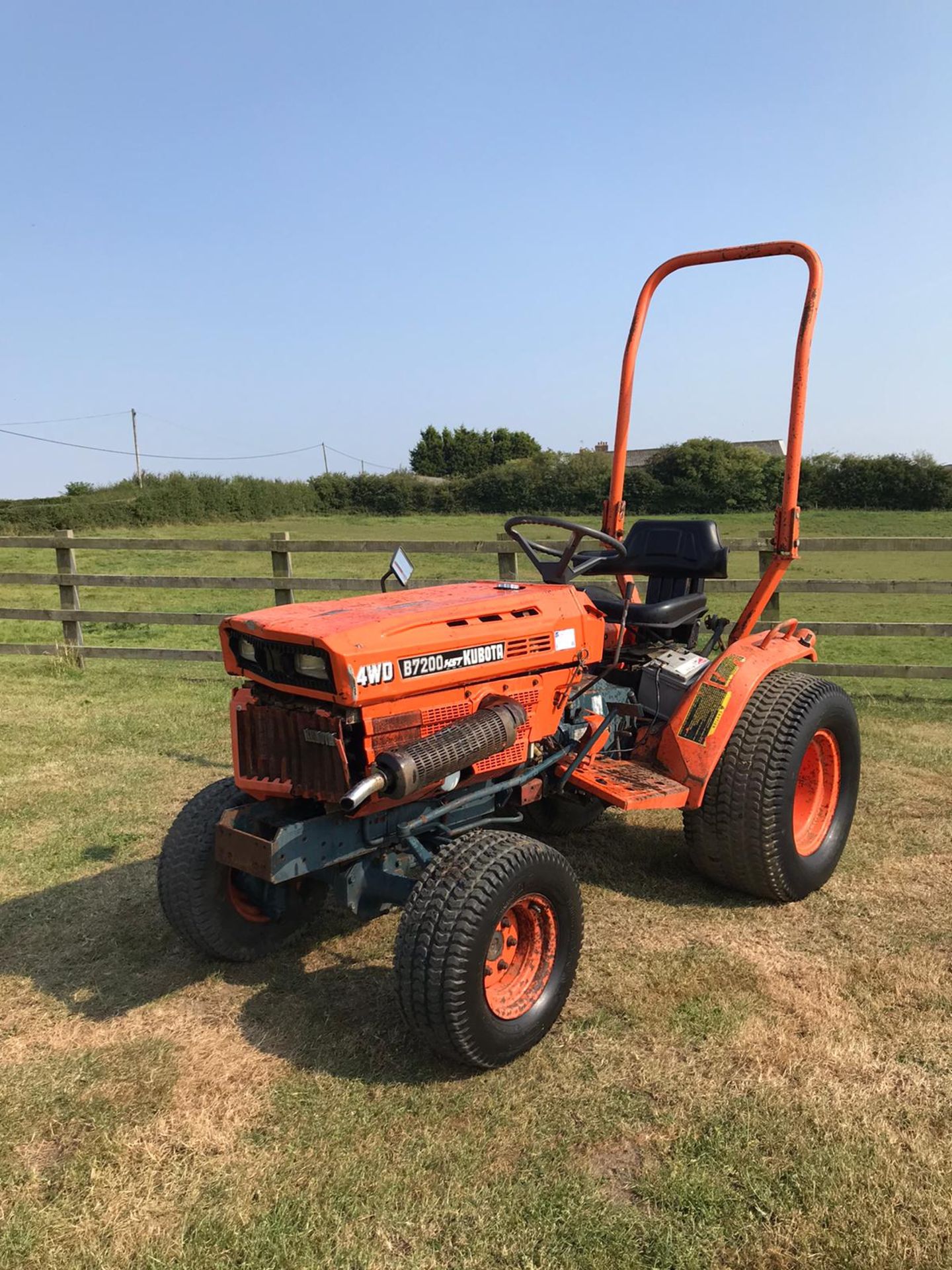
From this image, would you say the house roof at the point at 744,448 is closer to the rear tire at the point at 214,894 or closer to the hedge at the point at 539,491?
the hedge at the point at 539,491

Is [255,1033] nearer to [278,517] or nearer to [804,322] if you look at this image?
[804,322]

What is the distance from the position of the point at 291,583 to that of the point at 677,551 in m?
4.78

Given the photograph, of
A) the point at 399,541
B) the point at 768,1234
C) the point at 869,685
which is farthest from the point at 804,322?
the point at 869,685

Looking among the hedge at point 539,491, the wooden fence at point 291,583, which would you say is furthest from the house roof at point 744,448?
the wooden fence at point 291,583

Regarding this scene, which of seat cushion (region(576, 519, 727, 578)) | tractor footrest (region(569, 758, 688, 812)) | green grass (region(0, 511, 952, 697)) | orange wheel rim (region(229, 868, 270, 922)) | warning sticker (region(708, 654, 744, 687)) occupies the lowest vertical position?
green grass (region(0, 511, 952, 697))

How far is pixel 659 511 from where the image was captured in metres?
24.5

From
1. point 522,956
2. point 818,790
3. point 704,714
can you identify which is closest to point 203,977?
point 522,956

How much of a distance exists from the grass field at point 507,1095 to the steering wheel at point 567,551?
4.45ft

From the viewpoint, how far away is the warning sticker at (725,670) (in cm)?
383

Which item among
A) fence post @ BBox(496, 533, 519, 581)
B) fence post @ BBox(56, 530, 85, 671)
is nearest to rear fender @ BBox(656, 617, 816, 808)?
fence post @ BBox(496, 533, 519, 581)

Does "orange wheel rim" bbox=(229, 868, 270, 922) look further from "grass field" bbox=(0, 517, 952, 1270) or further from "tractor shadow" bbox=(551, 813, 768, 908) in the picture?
"tractor shadow" bbox=(551, 813, 768, 908)

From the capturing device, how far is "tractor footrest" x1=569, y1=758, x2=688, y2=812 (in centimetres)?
349

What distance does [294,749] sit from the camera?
3.02 m

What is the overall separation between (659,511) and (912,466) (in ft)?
29.5
